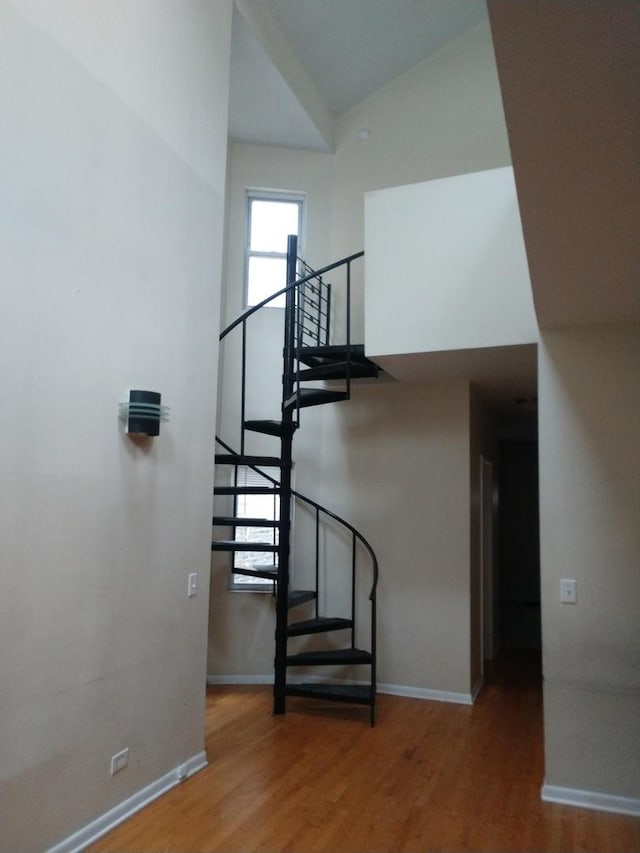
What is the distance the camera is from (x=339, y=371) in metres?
4.50

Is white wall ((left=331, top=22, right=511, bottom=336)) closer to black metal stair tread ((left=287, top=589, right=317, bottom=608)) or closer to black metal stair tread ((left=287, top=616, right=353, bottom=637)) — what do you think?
black metal stair tread ((left=287, top=589, right=317, bottom=608))

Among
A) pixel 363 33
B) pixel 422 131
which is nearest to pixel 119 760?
pixel 422 131

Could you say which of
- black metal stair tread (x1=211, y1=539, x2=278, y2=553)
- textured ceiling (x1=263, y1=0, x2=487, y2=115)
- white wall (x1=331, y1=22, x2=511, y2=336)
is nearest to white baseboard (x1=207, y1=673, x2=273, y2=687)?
black metal stair tread (x1=211, y1=539, x2=278, y2=553)

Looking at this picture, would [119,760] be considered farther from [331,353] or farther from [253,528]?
[331,353]

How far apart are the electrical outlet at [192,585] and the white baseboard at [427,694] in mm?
2265

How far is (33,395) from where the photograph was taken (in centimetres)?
247

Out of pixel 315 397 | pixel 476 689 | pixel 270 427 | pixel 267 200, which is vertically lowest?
pixel 476 689

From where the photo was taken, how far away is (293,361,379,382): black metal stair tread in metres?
4.46

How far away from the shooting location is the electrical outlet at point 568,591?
3.25 metres

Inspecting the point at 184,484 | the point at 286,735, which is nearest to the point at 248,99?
the point at 184,484

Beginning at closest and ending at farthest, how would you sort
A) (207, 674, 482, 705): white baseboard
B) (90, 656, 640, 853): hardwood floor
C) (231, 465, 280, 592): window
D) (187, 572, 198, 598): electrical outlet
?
(90, 656, 640, 853): hardwood floor < (187, 572, 198, 598): electrical outlet < (207, 674, 482, 705): white baseboard < (231, 465, 280, 592): window

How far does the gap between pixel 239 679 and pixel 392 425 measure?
250cm

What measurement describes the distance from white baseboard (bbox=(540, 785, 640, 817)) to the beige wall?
5.37ft

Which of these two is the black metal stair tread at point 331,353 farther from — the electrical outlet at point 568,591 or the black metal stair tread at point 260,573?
the electrical outlet at point 568,591
